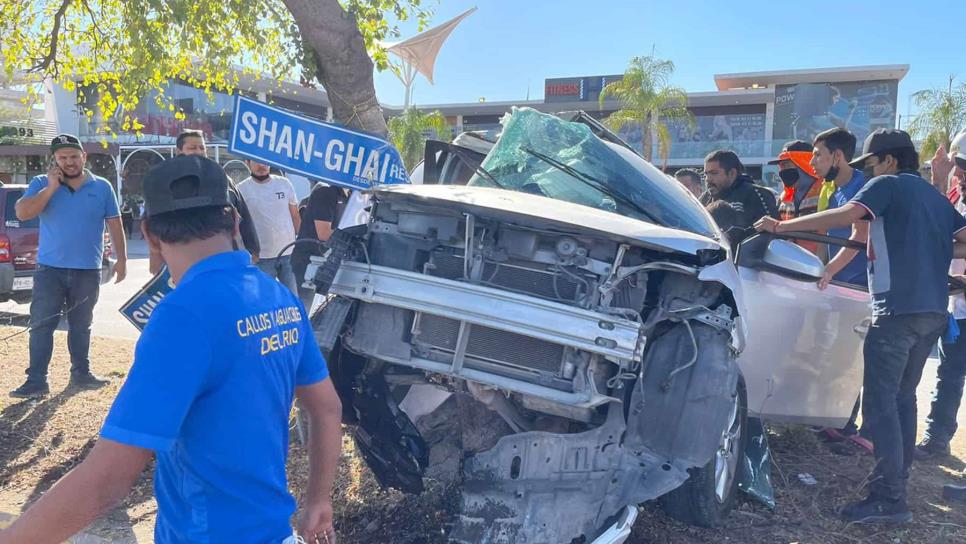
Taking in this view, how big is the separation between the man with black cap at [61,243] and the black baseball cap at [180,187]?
4440 millimetres

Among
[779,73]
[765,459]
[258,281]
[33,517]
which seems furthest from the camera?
[779,73]

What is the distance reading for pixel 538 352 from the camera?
293 cm

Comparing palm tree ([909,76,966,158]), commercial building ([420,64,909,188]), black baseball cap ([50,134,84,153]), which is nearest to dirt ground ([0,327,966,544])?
black baseball cap ([50,134,84,153])

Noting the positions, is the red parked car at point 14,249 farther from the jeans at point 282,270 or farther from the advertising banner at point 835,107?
the advertising banner at point 835,107

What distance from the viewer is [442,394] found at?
11.9 ft

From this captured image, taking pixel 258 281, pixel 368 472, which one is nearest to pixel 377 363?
pixel 368 472

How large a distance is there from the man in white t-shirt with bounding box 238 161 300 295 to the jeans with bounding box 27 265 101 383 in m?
1.28

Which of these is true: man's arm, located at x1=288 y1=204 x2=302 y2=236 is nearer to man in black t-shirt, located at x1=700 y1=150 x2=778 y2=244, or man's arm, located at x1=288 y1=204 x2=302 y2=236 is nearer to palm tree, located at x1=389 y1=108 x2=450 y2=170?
man in black t-shirt, located at x1=700 y1=150 x2=778 y2=244

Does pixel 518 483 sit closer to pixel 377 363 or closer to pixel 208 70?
pixel 377 363

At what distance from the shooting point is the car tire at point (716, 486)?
3.26 m

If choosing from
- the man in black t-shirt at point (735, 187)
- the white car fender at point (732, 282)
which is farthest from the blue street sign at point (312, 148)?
the man in black t-shirt at point (735, 187)

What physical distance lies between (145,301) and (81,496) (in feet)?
10.9

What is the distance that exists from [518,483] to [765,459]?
1848 millimetres

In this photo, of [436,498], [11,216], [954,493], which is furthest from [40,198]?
[954,493]
